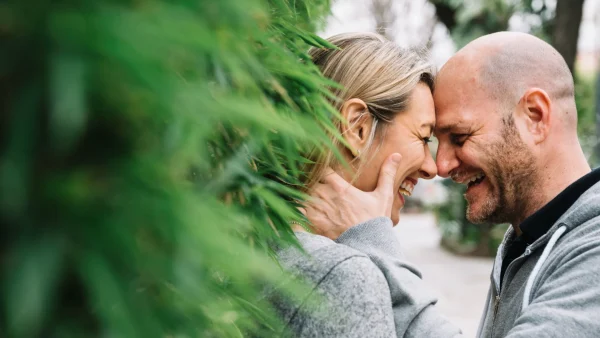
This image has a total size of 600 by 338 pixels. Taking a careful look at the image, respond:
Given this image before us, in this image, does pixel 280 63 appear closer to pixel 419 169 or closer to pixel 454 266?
pixel 419 169

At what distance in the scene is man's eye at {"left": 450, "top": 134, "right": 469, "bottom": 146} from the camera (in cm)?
273

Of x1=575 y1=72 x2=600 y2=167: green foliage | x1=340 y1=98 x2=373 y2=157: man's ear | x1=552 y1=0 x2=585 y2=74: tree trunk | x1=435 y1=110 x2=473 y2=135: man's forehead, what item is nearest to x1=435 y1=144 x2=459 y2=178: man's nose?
x1=435 y1=110 x2=473 y2=135: man's forehead

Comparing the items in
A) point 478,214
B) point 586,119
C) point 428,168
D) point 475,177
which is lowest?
point 586,119

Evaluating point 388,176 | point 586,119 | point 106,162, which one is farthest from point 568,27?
point 106,162

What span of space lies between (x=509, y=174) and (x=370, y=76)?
0.80 meters

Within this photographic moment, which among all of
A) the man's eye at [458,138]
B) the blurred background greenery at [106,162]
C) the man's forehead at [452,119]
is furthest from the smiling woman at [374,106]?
the blurred background greenery at [106,162]

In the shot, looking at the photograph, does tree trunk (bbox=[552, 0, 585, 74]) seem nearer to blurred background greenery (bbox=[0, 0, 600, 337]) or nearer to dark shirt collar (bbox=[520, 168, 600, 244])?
dark shirt collar (bbox=[520, 168, 600, 244])

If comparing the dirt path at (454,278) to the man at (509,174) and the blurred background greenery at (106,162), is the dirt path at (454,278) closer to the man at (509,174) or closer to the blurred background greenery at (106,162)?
the man at (509,174)

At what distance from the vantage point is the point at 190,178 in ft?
2.85

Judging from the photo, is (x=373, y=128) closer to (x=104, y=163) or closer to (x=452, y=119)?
(x=452, y=119)

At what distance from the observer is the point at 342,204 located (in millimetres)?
2166

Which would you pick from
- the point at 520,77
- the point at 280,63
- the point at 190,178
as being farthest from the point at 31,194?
the point at 520,77

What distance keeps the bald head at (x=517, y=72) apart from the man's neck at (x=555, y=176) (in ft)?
0.63

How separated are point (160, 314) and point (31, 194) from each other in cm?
19
